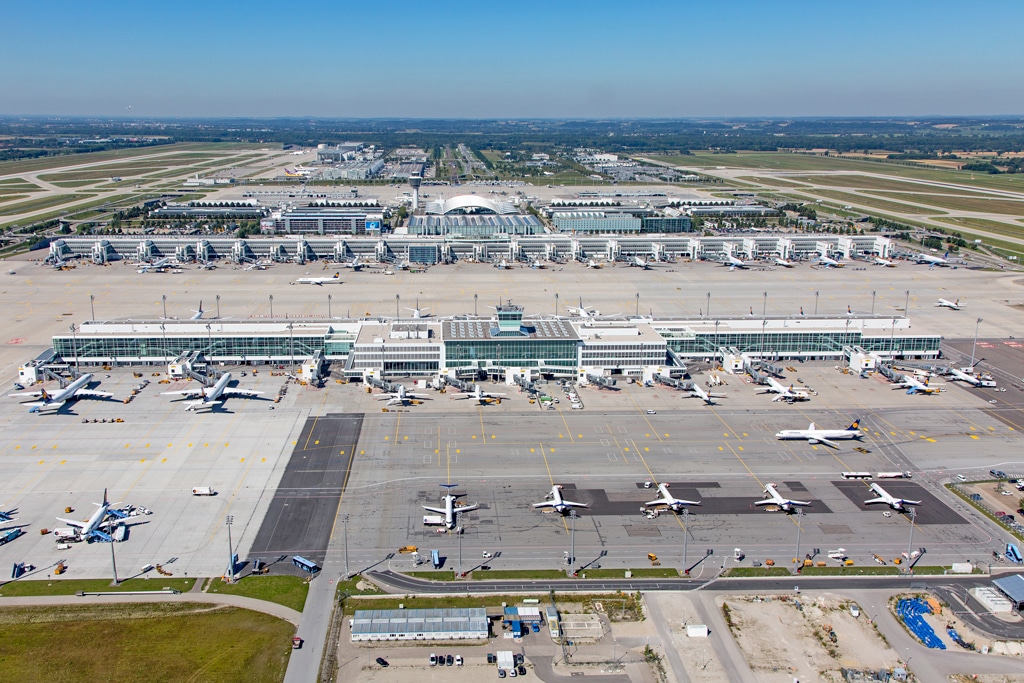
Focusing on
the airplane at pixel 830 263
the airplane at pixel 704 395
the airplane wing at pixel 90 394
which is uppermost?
the airplane at pixel 830 263

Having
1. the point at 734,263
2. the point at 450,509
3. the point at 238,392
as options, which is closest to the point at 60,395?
the point at 238,392

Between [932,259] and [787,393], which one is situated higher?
[932,259]

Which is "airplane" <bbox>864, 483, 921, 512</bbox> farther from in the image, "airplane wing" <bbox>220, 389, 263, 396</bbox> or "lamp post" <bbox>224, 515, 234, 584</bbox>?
"airplane wing" <bbox>220, 389, 263, 396</bbox>

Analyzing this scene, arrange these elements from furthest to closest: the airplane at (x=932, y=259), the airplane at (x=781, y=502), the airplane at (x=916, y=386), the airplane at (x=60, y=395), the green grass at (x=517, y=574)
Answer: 1. the airplane at (x=932, y=259)
2. the airplane at (x=916, y=386)
3. the airplane at (x=60, y=395)
4. the airplane at (x=781, y=502)
5. the green grass at (x=517, y=574)

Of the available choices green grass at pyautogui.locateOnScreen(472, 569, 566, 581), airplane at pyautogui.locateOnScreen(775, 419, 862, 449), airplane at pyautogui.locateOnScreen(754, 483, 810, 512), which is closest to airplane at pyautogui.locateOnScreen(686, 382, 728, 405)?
airplane at pyautogui.locateOnScreen(775, 419, 862, 449)

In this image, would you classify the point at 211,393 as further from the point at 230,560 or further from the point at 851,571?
the point at 851,571

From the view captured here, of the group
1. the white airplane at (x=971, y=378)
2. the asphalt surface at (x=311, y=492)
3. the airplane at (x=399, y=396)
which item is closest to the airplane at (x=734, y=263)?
the white airplane at (x=971, y=378)

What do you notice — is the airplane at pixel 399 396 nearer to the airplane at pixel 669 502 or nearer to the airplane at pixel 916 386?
the airplane at pixel 669 502
